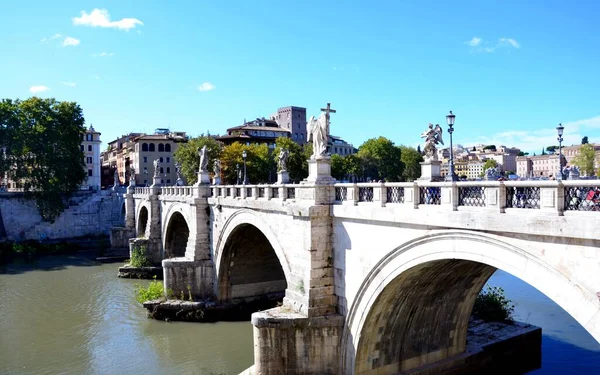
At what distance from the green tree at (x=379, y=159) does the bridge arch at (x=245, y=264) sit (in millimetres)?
42656

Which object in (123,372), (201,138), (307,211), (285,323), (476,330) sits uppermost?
(201,138)

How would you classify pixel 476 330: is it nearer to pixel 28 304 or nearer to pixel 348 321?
pixel 348 321

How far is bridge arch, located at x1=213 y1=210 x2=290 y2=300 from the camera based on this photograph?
875 inches

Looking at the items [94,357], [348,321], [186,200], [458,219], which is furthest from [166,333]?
[458,219]

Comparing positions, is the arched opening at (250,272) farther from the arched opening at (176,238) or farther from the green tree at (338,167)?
the green tree at (338,167)

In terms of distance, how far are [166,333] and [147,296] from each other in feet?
14.5

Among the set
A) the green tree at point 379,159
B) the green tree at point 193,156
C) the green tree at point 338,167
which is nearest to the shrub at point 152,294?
the green tree at point 193,156

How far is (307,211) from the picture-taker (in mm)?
13508

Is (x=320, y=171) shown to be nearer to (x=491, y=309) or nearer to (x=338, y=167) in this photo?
(x=491, y=309)

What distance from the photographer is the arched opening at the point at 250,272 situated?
2277 cm

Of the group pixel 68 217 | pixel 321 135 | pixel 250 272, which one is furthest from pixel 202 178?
pixel 68 217

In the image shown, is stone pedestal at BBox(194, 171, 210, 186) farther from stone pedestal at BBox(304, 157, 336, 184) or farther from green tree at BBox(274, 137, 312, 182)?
green tree at BBox(274, 137, 312, 182)

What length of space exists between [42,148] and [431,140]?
4485 centimetres

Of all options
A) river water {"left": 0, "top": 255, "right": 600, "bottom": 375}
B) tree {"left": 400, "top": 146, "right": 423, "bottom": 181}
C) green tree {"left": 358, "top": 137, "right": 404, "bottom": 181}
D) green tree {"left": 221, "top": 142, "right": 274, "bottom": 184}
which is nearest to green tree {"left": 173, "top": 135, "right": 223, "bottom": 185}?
green tree {"left": 221, "top": 142, "right": 274, "bottom": 184}
